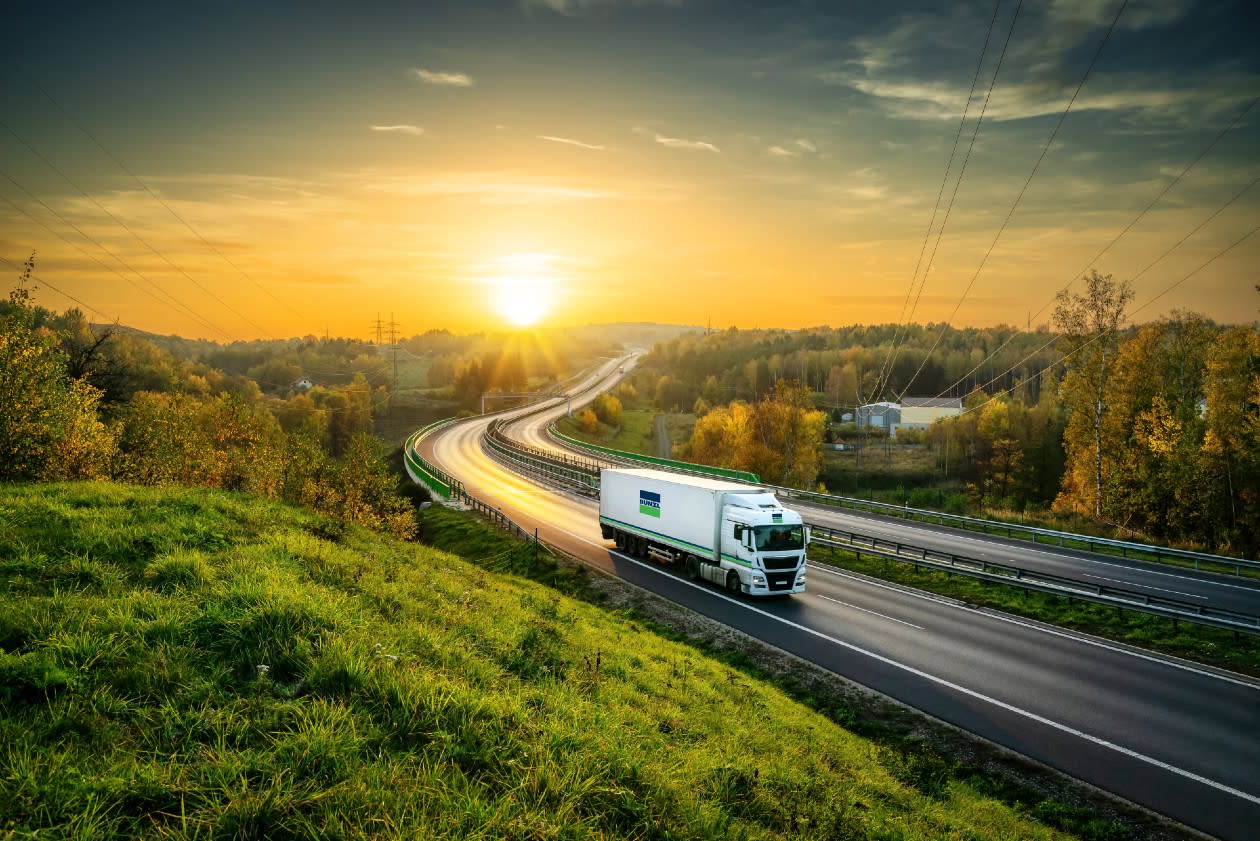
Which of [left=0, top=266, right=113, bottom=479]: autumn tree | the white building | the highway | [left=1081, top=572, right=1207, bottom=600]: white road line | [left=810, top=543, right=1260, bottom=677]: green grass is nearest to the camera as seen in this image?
the highway

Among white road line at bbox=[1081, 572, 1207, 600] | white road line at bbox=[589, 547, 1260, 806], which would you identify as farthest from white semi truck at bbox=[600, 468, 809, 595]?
white road line at bbox=[1081, 572, 1207, 600]

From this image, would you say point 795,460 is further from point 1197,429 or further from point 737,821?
point 737,821

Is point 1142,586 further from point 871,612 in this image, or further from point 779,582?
point 779,582

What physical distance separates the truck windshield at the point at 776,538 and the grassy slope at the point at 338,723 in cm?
1351

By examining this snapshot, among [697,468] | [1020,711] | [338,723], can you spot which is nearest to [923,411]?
[697,468]

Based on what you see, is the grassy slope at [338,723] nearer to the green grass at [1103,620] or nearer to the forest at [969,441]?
the forest at [969,441]

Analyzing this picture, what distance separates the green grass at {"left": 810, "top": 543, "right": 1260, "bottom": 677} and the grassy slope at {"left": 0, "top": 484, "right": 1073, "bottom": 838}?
13935 mm

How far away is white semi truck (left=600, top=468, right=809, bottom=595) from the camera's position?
1093 inches

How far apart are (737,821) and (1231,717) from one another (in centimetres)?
1635

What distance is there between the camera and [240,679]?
7.78 m

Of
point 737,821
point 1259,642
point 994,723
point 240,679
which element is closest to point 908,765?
point 994,723

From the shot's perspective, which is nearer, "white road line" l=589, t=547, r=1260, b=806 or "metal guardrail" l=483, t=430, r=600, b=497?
"white road line" l=589, t=547, r=1260, b=806

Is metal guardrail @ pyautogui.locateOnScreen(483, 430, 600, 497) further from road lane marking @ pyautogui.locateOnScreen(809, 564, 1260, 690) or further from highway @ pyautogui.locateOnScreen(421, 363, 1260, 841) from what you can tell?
road lane marking @ pyautogui.locateOnScreen(809, 564, 1260, 690)

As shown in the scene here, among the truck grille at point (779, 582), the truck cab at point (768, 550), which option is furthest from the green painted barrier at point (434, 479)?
the truck grille at point (779, 582)
